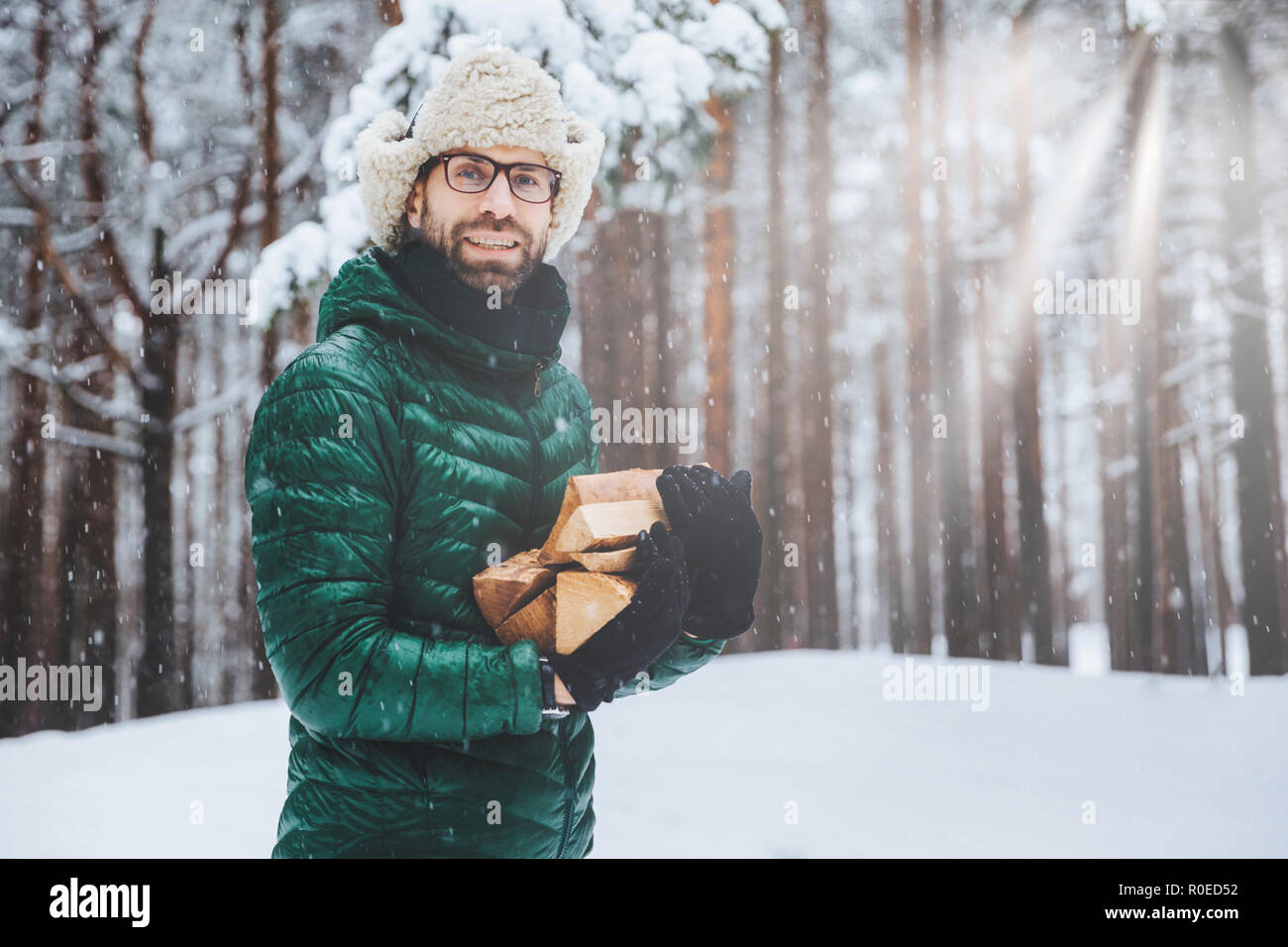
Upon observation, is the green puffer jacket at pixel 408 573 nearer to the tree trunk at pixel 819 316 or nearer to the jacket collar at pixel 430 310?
the jacket collar at pixel 430 310

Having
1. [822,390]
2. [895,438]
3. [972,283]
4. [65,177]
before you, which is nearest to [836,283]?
A: [972,283]

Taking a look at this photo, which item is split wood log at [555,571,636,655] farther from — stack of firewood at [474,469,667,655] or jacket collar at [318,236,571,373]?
jacket collar at [318,236,571,373]

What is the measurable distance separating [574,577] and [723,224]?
436 inches

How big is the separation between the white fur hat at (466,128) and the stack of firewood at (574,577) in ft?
2.54

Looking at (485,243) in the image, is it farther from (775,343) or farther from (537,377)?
(775,343)

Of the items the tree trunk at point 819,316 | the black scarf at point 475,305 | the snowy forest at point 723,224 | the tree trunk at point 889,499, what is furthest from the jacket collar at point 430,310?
the tree trunk at point 889,499

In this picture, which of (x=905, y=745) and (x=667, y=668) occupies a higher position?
(x=667, y=668)

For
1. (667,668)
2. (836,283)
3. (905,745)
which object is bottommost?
(905,745)

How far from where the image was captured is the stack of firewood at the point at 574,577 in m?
1.60

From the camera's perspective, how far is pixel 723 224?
11930 millimetres

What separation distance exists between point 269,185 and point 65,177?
10.4ft

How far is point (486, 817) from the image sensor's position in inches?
69.2

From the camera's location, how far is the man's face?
6.09 ft

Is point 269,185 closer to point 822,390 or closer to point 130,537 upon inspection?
point 822,390
